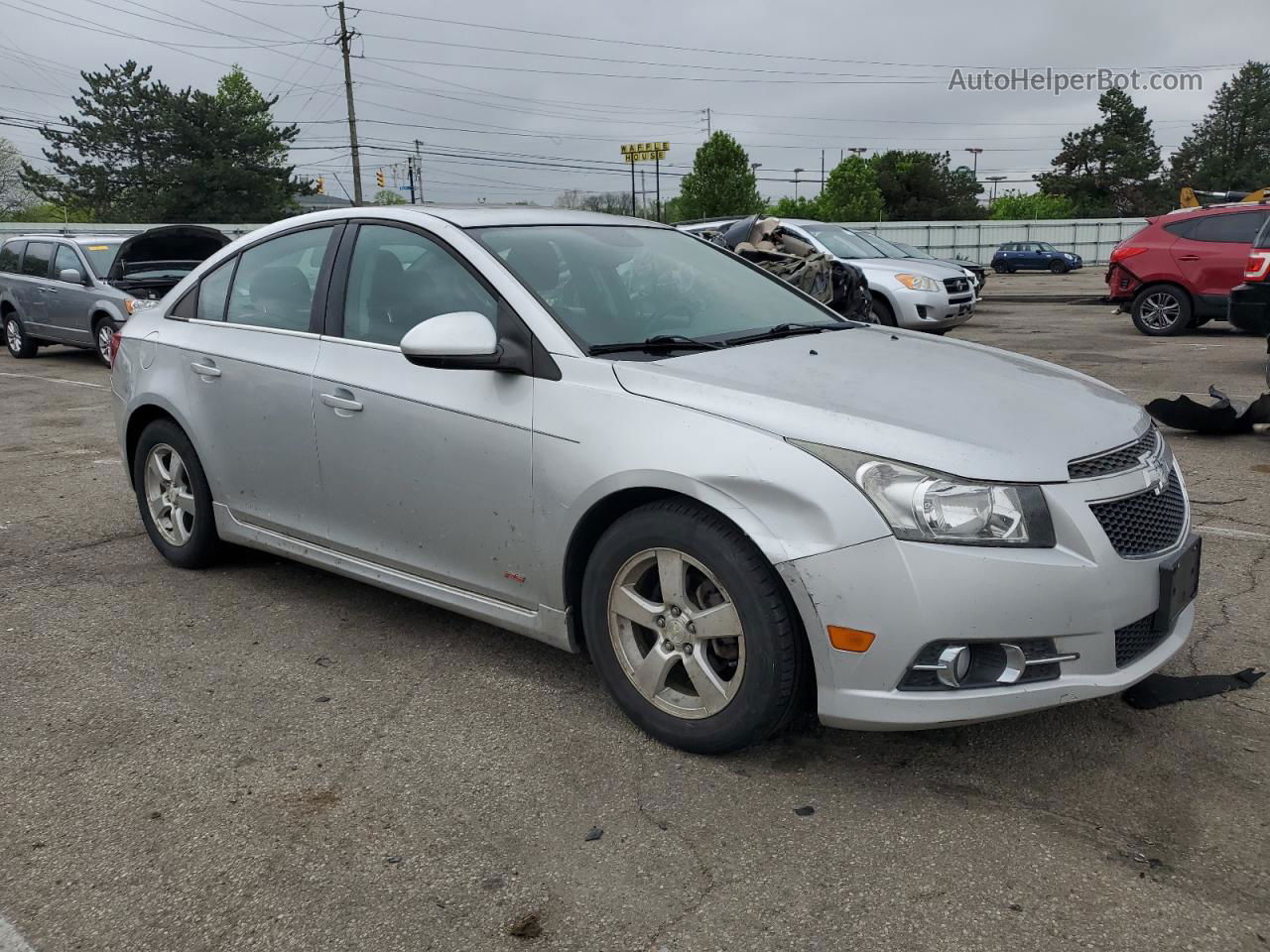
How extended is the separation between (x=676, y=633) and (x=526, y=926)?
3.08 ft

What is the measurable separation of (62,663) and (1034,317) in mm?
18201

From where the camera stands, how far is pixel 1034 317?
63.3 ft

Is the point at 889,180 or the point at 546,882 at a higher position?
the point at 889,180

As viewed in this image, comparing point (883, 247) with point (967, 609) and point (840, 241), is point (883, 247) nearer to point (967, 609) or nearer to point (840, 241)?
point (840, 241)

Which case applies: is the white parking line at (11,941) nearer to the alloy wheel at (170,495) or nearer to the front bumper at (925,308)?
the alloy wheel at (170,495)

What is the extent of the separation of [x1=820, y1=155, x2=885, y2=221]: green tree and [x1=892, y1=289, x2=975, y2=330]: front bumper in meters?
60.8

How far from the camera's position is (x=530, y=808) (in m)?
2.89

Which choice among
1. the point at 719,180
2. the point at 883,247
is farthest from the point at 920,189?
the point at 883,247

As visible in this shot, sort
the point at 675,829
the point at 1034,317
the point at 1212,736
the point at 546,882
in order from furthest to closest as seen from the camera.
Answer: the point at 1034,317
the point at 1212,736
the point at 675,829
the point at 546,882

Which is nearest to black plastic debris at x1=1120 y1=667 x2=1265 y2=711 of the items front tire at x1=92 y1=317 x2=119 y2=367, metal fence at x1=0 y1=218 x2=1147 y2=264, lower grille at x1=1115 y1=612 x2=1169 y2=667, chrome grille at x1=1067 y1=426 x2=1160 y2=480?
lower grille at x1=1115 y1=612 x2=1169 y2=667

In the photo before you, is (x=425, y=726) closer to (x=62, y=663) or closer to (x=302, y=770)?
(x=302, y=770)

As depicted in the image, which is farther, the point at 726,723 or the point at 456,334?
the point at 456,334

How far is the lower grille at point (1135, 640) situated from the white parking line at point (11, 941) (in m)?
2.65

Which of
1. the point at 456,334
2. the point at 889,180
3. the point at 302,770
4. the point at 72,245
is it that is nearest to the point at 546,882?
the point at 302,770
